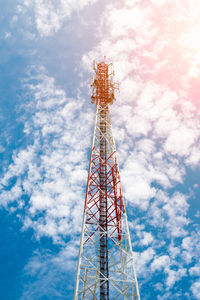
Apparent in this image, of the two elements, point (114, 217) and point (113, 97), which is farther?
point (113, 97)

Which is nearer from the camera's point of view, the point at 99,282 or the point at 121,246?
the point at 99,282

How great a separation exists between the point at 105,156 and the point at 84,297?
51.9 ft

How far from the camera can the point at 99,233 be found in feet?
84.6

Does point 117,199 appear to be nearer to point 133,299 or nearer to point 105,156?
point 105,156

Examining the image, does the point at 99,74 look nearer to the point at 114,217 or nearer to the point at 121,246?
the point at 114,217

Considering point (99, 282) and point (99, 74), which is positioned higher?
point (99, 74)

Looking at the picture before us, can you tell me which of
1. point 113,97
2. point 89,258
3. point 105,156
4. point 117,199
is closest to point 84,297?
point 89,258

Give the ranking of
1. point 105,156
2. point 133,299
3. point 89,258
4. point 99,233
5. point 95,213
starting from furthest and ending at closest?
1. point 105,156
2. point 95,213
3. point 99,233
4. point 89,258
5. point 133,299

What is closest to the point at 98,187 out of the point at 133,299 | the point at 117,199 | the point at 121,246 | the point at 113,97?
the point at 117,199

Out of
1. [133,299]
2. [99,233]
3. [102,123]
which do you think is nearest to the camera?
[133,299]

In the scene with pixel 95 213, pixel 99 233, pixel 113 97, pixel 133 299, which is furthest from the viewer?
pixel 113 97

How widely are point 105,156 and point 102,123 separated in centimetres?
568

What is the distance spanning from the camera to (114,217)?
1117 inches

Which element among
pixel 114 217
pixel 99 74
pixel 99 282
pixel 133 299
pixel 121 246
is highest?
pixel 99 74
